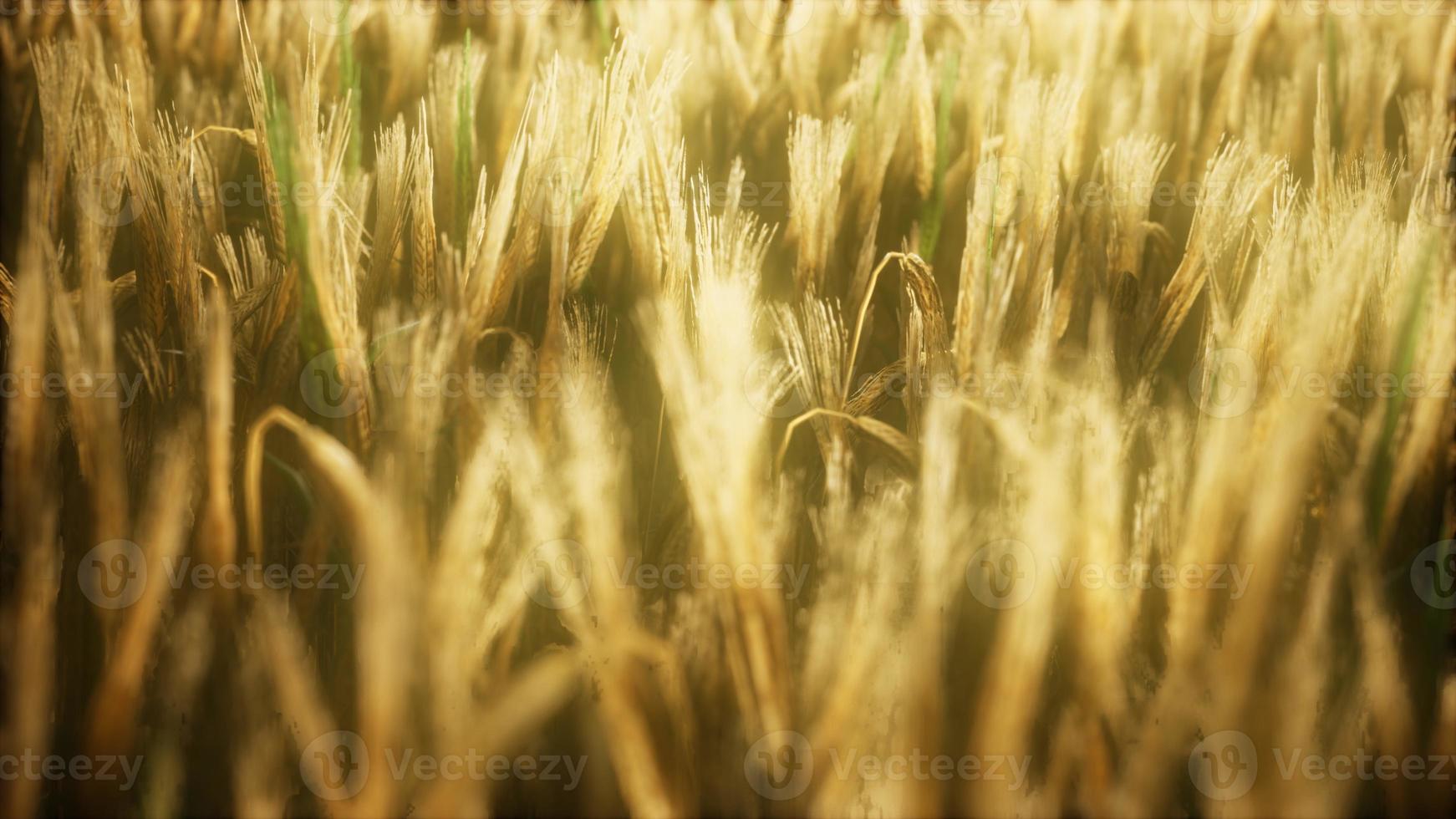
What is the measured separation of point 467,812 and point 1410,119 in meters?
1.02

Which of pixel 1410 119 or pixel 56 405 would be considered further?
pixel 1410 119

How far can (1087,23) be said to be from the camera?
0.93 metres

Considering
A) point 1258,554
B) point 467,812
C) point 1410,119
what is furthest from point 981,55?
point 467,812

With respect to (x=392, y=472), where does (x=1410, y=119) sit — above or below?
above

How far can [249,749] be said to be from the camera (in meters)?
0.49

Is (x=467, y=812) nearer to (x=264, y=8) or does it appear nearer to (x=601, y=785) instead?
(x=601, y=785)

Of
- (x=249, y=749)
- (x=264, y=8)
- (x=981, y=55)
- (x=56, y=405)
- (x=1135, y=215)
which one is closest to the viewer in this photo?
(x=249, y=749)

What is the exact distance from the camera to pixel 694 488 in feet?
1.75

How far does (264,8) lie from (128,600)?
0.78 m

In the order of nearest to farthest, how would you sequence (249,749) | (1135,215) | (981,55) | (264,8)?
1. (249,749)
2. (1135,215)
3. (981,55)
4. (264,8)

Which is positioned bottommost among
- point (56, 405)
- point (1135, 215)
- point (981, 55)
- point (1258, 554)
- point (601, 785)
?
point (601, 785)

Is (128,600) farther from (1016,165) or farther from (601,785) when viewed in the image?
(1016,165)

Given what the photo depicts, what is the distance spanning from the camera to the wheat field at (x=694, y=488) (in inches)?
20.1

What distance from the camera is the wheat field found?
509 mm
